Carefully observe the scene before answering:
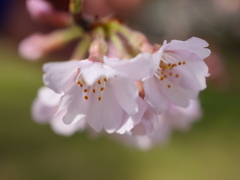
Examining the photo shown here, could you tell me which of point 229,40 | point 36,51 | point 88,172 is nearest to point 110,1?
point 229,40

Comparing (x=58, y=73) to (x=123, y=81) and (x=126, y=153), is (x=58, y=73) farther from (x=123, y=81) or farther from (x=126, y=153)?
(x=126, y=153)

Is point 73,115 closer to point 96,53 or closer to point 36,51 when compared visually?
point 96,53

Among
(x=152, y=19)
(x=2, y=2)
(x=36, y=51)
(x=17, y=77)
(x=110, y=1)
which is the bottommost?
(x=36, y=51)

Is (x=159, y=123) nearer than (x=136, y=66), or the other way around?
(x=136, y=66)

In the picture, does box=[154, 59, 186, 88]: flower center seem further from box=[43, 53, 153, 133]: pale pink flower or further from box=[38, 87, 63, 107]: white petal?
box=[38, 87, 63, 107]: white petal

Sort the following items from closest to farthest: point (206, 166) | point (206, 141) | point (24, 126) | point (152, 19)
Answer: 1. point (152, 19)
2. point (206, 166)
3. point (206, 141)
4. point (24, 126)

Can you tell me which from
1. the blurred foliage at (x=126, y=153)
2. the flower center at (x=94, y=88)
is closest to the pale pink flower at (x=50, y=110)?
the flower center at (x=94, y=88)

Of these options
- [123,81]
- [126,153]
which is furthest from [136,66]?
[126,153]
